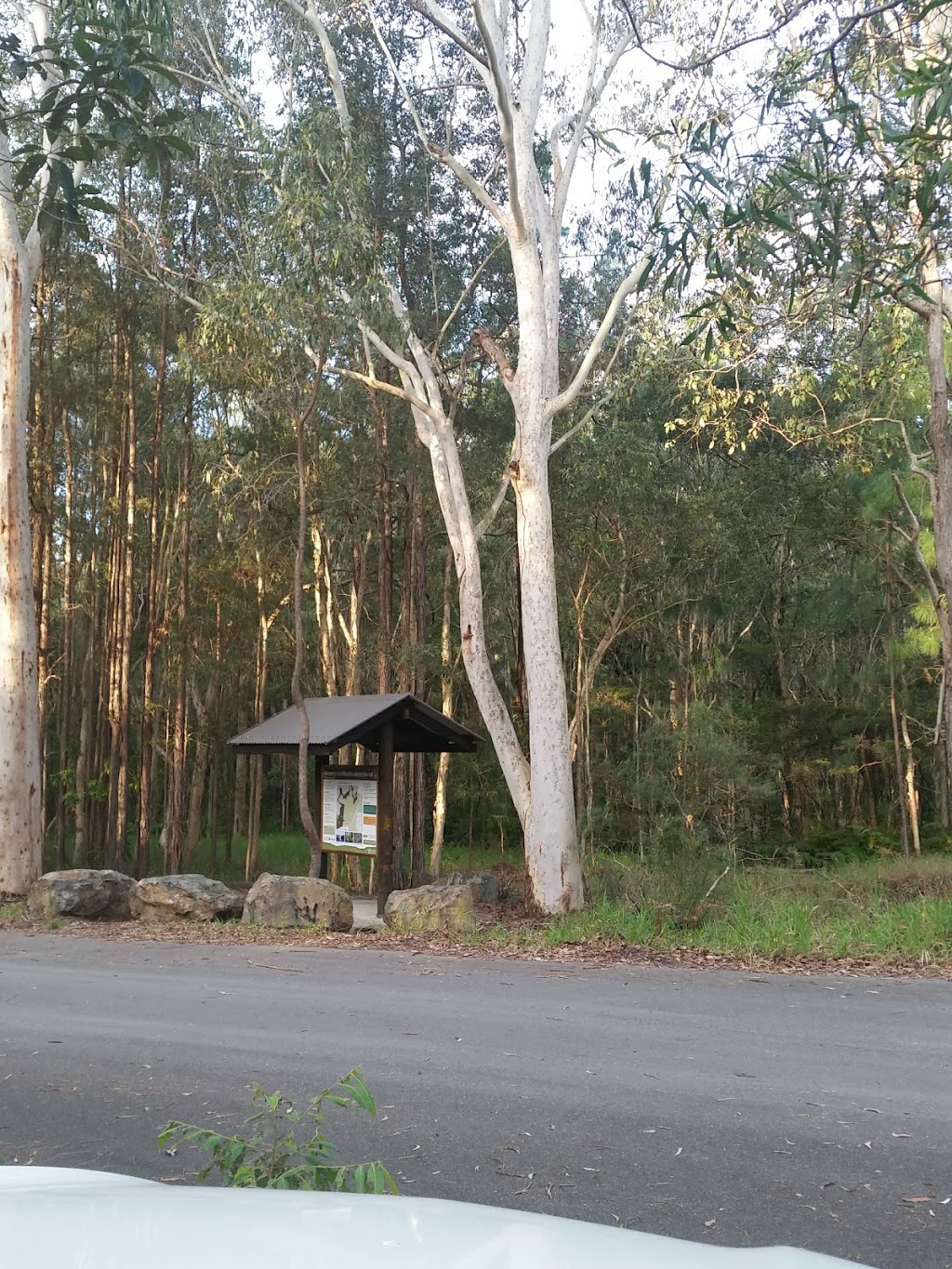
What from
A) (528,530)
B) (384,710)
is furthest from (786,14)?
(384,710)

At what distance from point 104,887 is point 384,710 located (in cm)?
392

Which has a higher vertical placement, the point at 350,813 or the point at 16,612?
the point at 16,612

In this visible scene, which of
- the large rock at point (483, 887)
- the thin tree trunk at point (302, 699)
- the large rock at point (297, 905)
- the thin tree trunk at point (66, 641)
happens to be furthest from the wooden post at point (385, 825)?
the thin tree trunk at point (66, 641)

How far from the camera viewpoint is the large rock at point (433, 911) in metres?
12.3

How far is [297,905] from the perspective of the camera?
12.8 metres

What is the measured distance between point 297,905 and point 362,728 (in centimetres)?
235

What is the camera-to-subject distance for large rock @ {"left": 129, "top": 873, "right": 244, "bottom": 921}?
13227 mm

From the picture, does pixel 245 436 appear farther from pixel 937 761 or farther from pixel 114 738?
pixel 937 761

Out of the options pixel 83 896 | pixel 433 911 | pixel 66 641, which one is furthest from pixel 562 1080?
pixel 66 641

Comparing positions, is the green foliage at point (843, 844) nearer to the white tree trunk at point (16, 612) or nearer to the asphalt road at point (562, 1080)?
the white tree trunk at point (16, 612)

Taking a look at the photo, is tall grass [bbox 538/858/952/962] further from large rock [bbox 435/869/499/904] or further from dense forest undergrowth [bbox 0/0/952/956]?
large rock [bbox 435/869/499/904]

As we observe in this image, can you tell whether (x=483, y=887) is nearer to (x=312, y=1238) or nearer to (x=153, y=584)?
(x=153, y=584)

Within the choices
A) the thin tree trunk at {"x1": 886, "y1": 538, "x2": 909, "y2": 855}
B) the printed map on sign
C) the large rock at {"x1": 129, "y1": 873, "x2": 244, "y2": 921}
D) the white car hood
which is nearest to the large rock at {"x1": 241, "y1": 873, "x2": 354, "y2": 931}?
the large rock at {"x1": 129, "y1": 873, "x2": 244, "y2": 921}

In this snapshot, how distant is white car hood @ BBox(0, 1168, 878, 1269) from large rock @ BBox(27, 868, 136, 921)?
12196 mm
